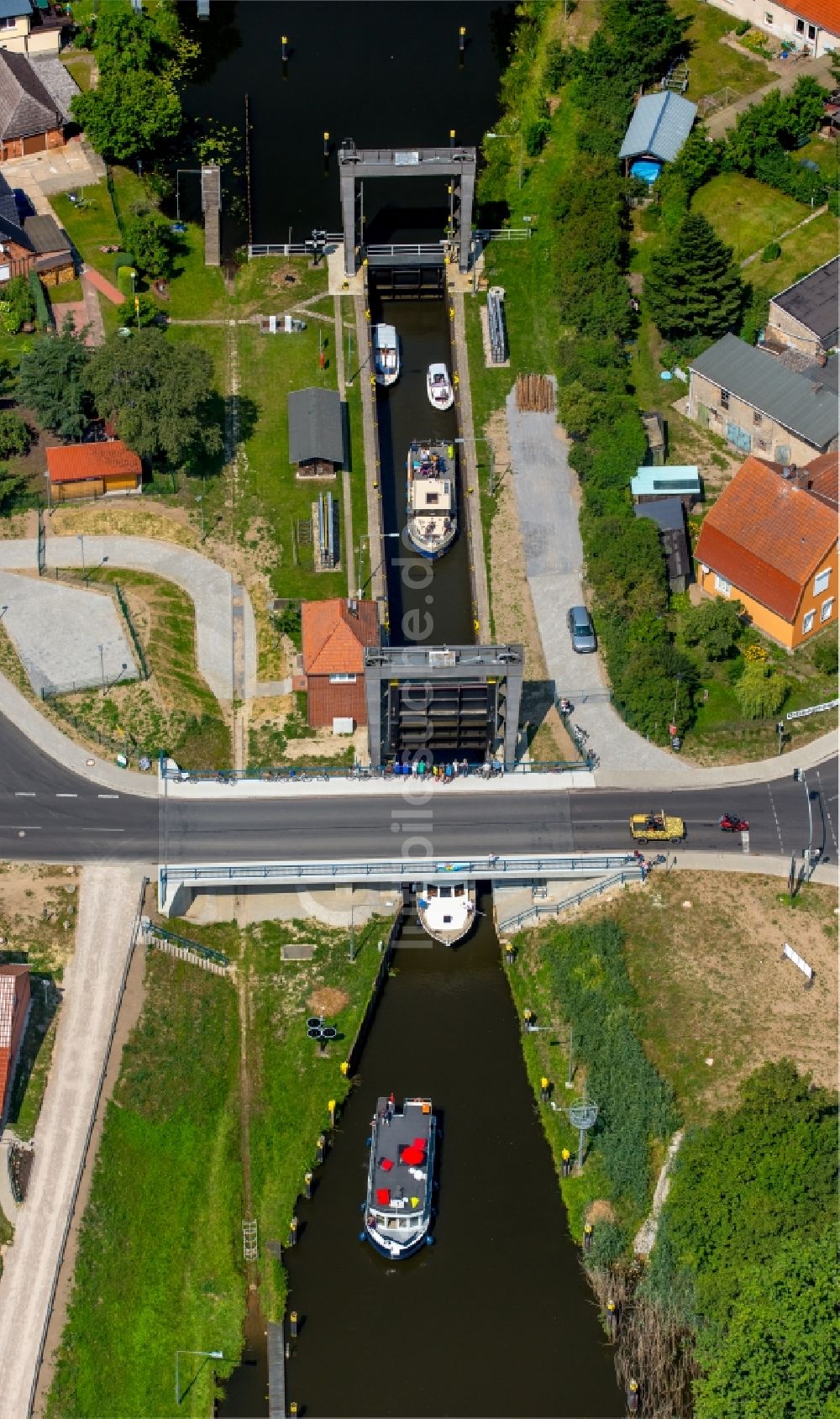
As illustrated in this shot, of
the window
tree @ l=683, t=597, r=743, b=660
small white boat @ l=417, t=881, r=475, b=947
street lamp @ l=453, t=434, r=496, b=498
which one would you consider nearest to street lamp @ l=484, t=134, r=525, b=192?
street lamp @ l=453, t=434, r=496, b=498

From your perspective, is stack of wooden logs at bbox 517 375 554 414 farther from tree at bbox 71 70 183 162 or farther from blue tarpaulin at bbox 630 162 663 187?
tree at bbox 71 70 183 162

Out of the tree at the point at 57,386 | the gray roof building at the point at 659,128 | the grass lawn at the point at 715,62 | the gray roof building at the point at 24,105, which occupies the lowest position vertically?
the tree at the point at 57,386

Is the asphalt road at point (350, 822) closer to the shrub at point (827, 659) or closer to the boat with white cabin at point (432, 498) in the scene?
Answer: the shrub at point (827, 659)

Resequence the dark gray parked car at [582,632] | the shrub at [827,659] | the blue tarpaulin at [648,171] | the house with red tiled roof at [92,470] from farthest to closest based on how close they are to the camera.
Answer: the blue tarpaulin at [648,171], the house with red tiled roof at [92,470], the dark gray parked car at [582,632], the shrub at [827,659]

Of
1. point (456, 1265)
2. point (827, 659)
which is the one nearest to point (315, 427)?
point (827, 659)

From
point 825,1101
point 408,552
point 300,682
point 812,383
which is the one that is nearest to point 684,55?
point 812,383

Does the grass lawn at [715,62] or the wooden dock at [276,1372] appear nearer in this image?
the wooden dock at [276,1372]

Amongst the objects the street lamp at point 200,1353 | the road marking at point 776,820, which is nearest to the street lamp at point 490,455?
the road marking at point 776,820
